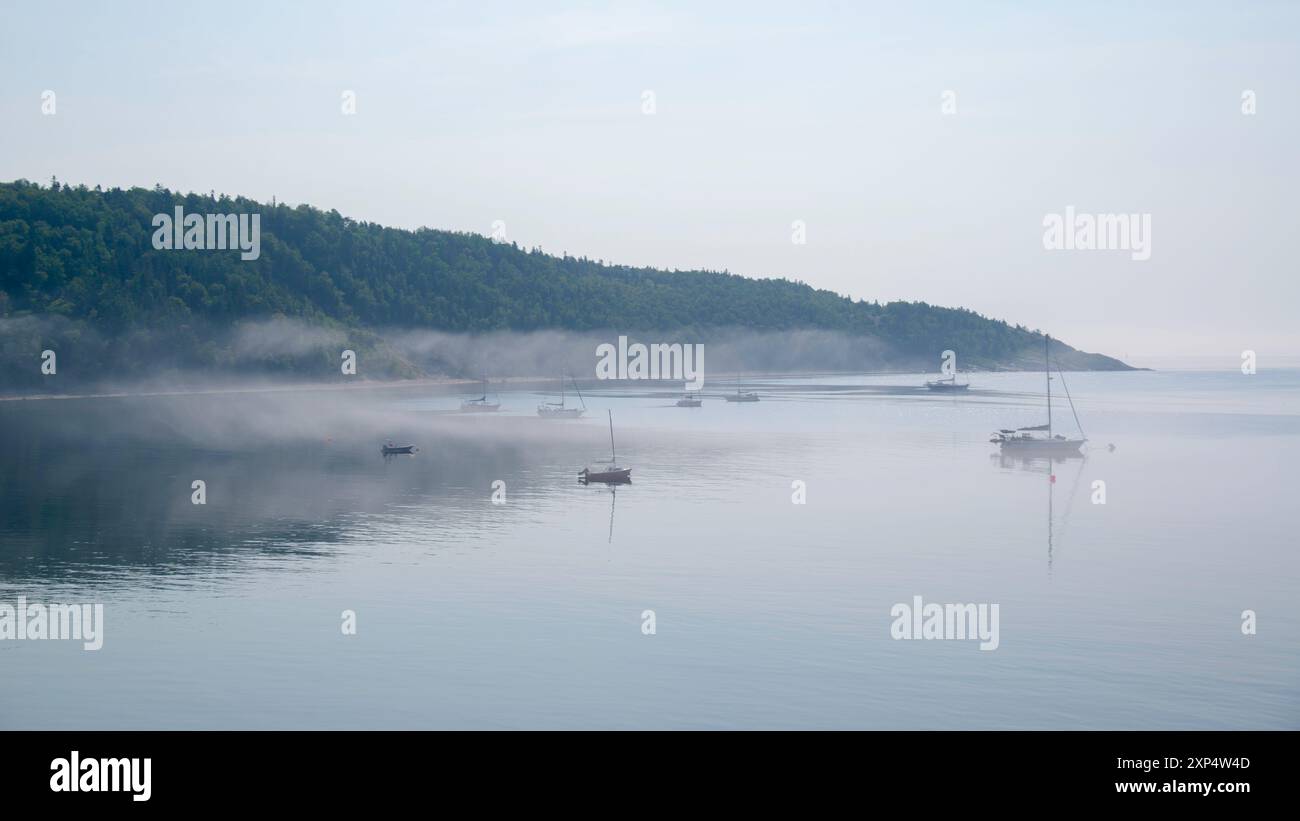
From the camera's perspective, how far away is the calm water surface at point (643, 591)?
122 ft

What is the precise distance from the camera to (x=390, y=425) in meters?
A: 172

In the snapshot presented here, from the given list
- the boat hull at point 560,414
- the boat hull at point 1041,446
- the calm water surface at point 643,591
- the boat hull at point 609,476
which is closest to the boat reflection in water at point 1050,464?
the boat hull at point 1041,446

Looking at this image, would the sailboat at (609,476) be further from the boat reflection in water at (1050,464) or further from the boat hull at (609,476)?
the boat reflection in water at (1050,464)

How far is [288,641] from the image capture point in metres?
44.4

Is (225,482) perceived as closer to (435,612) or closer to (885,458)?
(435,612)

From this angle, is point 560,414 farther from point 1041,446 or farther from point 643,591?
point 643,591

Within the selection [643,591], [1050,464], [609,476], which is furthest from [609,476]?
[1050,464]

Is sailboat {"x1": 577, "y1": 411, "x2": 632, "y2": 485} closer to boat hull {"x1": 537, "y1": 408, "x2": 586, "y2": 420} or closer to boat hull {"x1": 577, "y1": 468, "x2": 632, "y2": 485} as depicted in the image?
boat hull {"x1": 577, "y1": 468, "x2": 632, "y2": 485}

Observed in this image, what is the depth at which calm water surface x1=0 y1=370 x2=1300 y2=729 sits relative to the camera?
122ft
